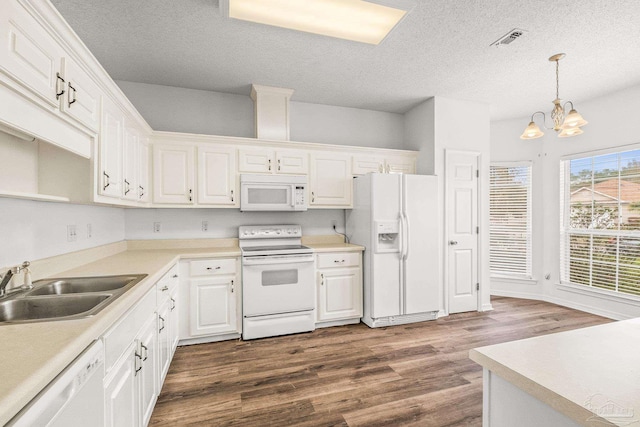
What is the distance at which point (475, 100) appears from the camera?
398cm

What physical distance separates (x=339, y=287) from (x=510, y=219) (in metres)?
3.12

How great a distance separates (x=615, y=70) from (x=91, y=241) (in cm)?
532

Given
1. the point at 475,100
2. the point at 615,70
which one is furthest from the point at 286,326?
the point at 615,70

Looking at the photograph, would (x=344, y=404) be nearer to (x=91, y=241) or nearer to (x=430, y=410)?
(x=430, y=410)

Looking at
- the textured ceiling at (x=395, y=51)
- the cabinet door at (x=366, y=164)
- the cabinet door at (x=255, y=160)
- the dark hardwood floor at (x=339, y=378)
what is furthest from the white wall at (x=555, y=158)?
the cabinet door at (x=255, y=160)

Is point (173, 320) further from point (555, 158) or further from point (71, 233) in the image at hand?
point (555, 158)

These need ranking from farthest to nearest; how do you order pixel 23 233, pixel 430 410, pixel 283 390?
pixel 283 390 < pixel 430 410 < pixel 23 233

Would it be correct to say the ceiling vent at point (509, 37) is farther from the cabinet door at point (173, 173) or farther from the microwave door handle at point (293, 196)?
the cabinet door at point (173, 173)

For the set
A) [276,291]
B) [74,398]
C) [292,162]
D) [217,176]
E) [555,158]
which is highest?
[555,158]

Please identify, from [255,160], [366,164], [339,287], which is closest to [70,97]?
[255,160]

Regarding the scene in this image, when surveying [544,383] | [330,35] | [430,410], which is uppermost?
[330,35]

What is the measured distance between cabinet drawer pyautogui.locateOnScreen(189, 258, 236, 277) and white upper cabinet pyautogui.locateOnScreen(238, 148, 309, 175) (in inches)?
40.2

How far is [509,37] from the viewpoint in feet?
8.21

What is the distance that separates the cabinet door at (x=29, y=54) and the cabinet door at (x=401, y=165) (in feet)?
10.9
